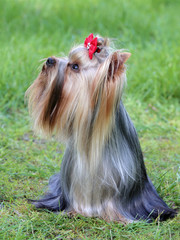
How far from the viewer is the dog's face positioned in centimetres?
250

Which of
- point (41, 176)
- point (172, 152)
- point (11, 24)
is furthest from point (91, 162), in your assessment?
point (11, 24)

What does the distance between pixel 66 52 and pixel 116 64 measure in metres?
0.79

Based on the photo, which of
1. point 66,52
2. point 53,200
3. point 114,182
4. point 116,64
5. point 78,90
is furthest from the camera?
point 66,52

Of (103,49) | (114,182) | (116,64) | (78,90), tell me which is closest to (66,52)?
(103,49)

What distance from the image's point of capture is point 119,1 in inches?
307

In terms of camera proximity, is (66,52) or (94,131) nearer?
(94,131)

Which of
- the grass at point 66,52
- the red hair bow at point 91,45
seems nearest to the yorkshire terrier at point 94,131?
the red hair bow at point 91,45

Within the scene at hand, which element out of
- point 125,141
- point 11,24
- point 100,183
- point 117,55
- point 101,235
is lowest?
point 101,235

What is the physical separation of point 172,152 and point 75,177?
4.97 ft

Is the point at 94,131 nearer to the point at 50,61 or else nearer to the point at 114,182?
the point at 114,182

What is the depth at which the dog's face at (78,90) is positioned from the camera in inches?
98.3

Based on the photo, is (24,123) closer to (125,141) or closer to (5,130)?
(5,130)

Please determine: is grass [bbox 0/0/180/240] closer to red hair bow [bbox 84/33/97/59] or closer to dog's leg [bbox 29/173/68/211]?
dog's leg [bbox 29/173/68/211]

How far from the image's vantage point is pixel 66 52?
126 inches
